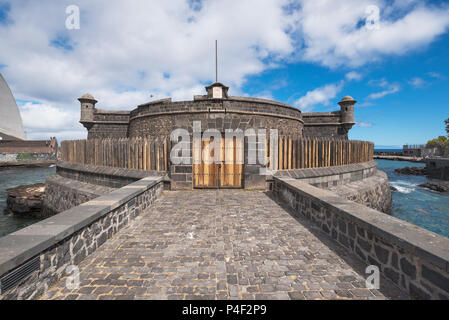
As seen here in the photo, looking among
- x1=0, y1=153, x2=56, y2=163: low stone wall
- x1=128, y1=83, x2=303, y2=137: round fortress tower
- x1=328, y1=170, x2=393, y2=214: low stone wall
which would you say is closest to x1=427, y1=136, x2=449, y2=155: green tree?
x1=128, y1=83, x2=303, y2=137: round fortress tower

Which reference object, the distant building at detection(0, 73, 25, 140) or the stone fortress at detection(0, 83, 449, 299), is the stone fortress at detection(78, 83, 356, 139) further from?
the distant building at detection(0, 73, 25, 140)

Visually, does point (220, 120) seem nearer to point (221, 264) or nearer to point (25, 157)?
point (221, 264)

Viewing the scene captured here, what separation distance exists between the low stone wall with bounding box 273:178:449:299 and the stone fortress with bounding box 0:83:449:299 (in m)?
0.01

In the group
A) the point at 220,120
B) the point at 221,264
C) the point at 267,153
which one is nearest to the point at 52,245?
the point at 221,264

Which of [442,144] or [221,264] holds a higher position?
[442,144]

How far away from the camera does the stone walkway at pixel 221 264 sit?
2.37 meters

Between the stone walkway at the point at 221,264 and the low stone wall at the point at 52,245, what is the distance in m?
0.17

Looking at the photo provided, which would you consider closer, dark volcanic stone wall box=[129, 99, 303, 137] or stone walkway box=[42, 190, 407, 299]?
stone walkway box=[42, 190, 407, 299]

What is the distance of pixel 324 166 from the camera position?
29.0 ft

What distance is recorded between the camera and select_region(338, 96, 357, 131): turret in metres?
20.3

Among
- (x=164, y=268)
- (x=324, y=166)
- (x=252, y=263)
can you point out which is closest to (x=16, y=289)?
(x=164, y=268)

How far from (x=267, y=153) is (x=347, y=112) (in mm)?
17271

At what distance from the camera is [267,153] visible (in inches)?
306

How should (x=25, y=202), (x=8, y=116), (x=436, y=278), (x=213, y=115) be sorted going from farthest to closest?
(x=8, y=116), (x=213, y=115), (x=25, y=202), (x=436, y=278)
